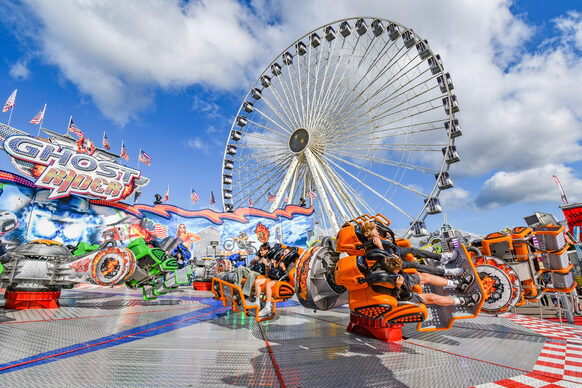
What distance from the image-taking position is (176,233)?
72.9 feet

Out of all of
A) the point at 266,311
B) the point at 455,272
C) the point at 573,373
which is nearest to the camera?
the point at 573,373

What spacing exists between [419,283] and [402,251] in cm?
57

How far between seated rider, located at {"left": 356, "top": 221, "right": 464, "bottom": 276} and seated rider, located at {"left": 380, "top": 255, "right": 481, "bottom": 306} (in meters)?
0.11

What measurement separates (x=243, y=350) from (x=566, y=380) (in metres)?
3.06

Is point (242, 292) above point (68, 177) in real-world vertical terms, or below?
below

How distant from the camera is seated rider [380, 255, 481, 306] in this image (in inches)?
102

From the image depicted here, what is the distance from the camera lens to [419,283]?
3037mm

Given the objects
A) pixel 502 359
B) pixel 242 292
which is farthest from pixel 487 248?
pixel 242 292

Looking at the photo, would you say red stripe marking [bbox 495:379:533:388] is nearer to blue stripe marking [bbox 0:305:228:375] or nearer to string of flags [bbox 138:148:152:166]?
blue stripe marking [bbox 0:305:228:375]

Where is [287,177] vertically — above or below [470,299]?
above

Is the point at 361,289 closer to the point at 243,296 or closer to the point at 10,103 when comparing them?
the point at 243,296

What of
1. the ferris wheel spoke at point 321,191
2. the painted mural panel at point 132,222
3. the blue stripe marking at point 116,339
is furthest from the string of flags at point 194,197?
the blue stripe marking at point 116,339

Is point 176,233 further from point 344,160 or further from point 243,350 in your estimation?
point 243,350

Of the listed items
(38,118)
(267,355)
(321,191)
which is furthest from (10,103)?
(267,355)
